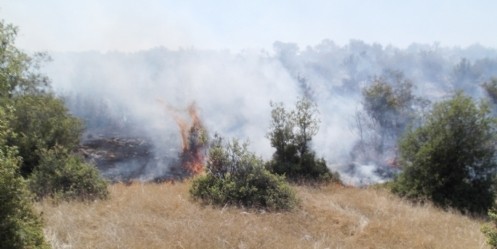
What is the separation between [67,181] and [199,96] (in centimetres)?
3289

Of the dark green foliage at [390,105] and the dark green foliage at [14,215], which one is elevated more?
the dark green foliage at [390,105]

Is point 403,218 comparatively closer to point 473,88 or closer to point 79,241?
point 79,241

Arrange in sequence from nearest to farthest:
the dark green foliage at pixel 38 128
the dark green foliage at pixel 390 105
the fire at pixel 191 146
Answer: the dark green foliage at pixel 38 128
the fire at pixel 191 146
the dark green foliage at pixel 390 105

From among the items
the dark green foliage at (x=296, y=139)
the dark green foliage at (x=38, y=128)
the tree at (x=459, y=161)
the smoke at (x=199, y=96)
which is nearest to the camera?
the dark green foliage at (x=38, y=128)

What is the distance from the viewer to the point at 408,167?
13008mm

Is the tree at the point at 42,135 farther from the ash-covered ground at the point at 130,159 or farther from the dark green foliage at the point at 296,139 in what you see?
the ash-covered ground at the point at 130,159

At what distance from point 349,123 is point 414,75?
41.4 m

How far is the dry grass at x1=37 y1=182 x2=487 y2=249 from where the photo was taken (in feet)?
19.1

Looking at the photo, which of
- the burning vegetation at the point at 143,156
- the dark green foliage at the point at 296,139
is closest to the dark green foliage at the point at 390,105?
the burning vegetation at the point at 143,156

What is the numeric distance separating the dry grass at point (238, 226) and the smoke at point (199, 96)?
15.6 meters

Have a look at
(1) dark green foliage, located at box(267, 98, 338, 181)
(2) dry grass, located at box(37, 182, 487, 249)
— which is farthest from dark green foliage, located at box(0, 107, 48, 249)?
(1) dark green foliage, located at box(267, 98, 338, 181)

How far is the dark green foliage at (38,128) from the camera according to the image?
1114 cm

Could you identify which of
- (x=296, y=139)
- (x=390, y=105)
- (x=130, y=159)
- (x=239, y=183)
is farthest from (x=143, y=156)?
(x=390, y=105)

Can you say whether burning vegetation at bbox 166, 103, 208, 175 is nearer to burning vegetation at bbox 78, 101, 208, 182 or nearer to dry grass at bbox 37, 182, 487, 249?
burning vegetation at bbox 78, 101, 208, 182
